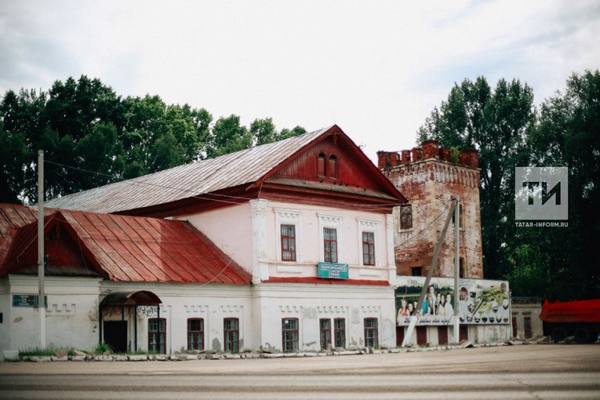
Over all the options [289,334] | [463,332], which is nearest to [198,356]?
[289,334]

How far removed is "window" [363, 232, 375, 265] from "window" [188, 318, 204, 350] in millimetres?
8889

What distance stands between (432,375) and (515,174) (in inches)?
1848

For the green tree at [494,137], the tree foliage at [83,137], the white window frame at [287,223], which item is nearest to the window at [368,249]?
the white window frame at [287,223]

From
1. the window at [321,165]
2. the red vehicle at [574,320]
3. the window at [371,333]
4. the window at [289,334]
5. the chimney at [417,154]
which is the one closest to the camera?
the window at [289,334]

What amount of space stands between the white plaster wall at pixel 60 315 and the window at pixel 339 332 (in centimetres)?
1098

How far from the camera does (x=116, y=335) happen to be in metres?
27.0

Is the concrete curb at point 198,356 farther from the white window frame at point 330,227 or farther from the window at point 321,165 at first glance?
the window at point 321,165

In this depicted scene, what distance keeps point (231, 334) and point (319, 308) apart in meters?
4.23

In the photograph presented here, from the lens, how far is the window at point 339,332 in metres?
33.7

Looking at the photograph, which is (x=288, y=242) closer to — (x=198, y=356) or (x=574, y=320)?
(x=198, y=356)

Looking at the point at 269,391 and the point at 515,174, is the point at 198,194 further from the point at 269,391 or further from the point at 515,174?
the point at 515,174

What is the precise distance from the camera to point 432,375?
1445 centimetres

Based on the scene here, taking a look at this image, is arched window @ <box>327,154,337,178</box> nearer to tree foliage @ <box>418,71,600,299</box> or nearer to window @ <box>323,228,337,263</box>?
window @ <box>323,228,337,263</box>

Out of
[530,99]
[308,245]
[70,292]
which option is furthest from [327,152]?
[530,99]
